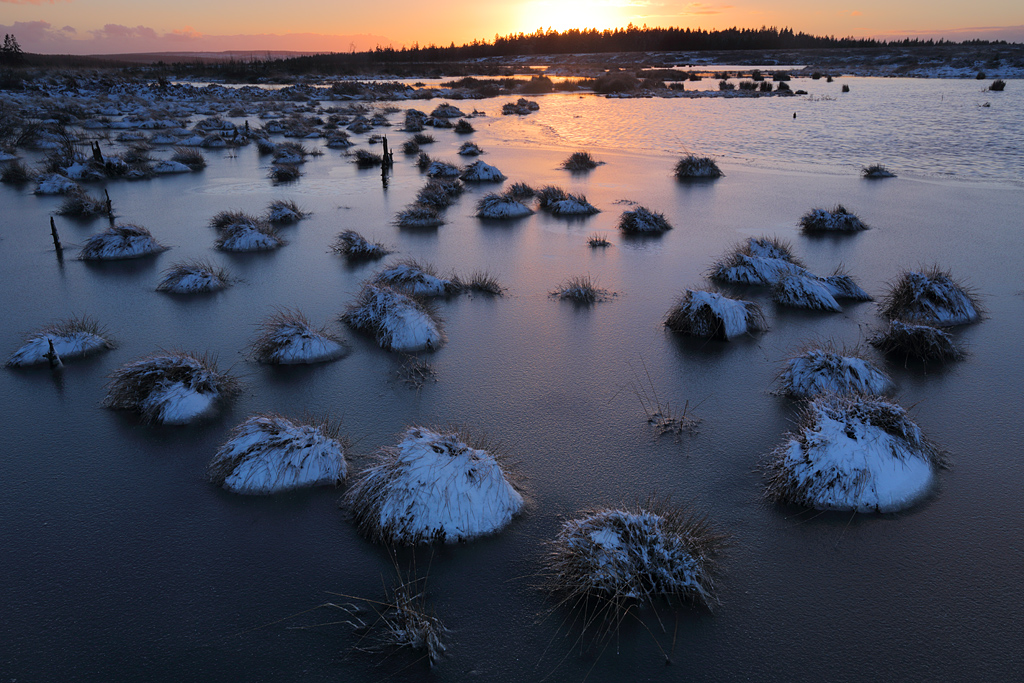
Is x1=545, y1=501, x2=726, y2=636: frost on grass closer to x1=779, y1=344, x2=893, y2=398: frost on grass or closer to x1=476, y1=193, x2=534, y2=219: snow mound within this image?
x1=779, y1=344, x2=893, y2=398: frost on grass

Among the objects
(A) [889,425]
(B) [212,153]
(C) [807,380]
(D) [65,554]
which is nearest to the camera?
(D) [65,554]

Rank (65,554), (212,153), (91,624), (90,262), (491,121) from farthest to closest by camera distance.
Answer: (491,121) < (212,153) < (90,262) < (65,554) < (91,624)

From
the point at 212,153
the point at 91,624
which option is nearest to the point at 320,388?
the point at 91,624

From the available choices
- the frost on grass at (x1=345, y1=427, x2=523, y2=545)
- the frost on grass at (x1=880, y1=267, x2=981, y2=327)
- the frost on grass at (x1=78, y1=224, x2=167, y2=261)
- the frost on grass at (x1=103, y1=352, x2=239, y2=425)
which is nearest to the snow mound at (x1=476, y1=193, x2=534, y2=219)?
the frost on grass at (x1=78, y1=224, x2=167, y2=261)

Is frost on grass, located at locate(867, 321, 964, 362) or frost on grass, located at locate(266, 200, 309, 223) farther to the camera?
frost on grass, located at locate(266, 200, 309, 223)

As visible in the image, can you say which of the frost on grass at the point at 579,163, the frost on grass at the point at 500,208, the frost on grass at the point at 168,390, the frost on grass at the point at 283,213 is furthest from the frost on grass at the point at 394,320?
the frost on grass at the point at 579,163

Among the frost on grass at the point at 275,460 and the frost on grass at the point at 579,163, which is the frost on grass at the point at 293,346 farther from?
the frost on grass at the point at 579,163

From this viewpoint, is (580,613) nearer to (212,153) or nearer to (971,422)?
(971,422)

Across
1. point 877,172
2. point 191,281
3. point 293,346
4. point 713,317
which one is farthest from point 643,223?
point 877,172
